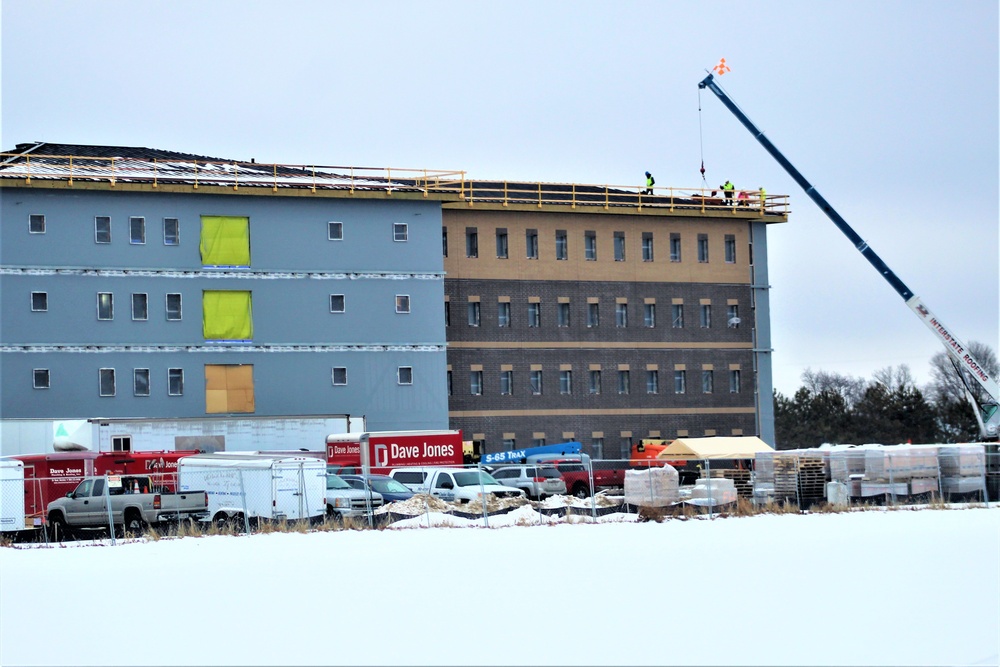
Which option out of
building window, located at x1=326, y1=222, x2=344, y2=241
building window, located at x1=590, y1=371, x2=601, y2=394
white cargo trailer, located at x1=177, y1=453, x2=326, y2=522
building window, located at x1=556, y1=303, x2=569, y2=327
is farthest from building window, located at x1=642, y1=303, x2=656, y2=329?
white cargo trailer, located at x1=177, y1=453, x2=326, y2=522

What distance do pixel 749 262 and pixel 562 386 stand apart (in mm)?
12870

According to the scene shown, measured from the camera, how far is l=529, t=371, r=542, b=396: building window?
66688mm

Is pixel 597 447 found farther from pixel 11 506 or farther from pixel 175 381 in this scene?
pixel 11 506

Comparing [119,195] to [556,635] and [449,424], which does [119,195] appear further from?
[556,635]

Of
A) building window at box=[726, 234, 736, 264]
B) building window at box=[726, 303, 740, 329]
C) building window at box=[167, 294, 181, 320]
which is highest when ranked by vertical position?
building window at box=[726, 234, 736, 264]

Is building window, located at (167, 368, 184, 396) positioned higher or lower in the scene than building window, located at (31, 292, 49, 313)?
lower

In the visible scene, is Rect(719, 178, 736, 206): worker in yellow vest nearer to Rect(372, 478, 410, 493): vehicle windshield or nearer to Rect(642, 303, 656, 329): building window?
Rect(642, 303, 656, 329): building window

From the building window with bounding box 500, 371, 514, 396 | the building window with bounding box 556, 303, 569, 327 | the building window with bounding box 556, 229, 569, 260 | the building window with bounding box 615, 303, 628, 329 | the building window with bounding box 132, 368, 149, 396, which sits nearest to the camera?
the building window with bounding box 132, 368, 149, 396

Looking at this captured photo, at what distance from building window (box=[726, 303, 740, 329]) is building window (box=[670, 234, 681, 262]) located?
3944 millimetres

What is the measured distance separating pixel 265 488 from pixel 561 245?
33578mm

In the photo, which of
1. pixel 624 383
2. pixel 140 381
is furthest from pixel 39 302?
pixel 624 383

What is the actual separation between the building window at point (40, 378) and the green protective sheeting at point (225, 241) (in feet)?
27.4

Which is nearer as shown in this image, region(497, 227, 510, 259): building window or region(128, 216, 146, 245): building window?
region(128, 216, 146, 245): building window

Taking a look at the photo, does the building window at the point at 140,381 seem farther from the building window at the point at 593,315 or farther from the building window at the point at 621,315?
the building window at the point at 621,315
